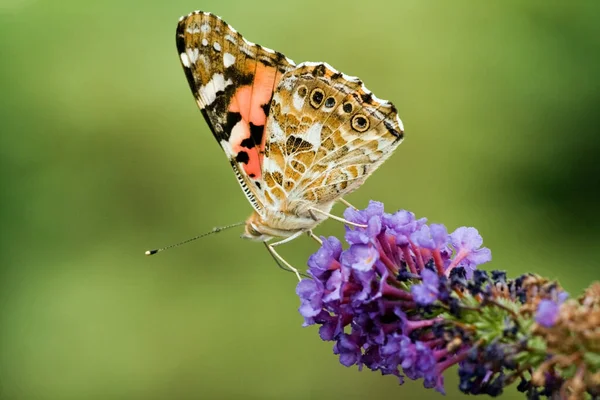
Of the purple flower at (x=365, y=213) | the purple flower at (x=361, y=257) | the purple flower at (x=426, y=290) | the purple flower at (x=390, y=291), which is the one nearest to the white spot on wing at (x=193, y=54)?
the purple flower at (x=365, y=213)

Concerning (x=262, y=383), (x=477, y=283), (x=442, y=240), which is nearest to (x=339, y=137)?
(x=442, y=240)

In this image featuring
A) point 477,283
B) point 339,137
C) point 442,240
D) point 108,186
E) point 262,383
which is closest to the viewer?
point 477,283

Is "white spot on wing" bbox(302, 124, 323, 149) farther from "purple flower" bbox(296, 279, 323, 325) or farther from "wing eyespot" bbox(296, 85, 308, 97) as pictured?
"purple flower" bbox(296, 279, 323, 325)

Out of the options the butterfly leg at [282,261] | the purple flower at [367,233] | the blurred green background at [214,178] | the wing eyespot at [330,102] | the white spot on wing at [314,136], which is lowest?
the purple flower at [367,233]

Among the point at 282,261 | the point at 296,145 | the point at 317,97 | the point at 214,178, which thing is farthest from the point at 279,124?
the point at 214,178

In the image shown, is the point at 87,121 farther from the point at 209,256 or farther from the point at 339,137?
the point at 339,137

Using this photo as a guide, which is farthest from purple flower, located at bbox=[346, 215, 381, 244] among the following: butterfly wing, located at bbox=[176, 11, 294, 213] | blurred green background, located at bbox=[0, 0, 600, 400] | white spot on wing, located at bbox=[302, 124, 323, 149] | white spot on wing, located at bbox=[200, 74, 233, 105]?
blurred green background, located at bbox=[0, 0, 600, 400]

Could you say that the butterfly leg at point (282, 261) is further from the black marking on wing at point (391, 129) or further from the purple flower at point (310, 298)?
the black marking on wing at point (391, 129)
